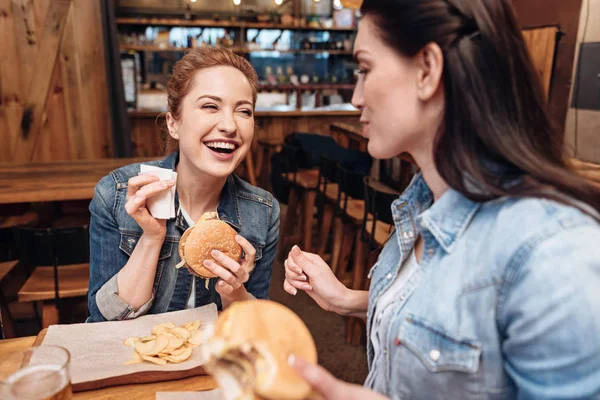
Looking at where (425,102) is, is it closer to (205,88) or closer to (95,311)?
(205,88)

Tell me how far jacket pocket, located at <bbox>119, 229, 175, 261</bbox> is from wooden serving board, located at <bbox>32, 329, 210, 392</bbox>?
21.4 inches

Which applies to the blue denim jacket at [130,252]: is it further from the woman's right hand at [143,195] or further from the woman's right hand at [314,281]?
the woman's right hand at [314,281]

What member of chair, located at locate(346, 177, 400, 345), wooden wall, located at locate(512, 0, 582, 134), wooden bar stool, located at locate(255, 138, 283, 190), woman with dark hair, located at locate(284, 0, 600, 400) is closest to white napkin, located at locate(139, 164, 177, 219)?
woman with dark hair, located at locate(284, 0, 600, 400)

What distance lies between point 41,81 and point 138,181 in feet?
12.4

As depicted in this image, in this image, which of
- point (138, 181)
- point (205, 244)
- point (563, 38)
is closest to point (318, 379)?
point (205, 244)

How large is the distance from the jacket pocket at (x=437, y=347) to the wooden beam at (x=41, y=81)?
4608 millimetres

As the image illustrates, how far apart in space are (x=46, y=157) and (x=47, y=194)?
213 cm

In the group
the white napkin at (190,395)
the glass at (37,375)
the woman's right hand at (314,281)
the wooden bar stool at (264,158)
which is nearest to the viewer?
the glass at (37,375)

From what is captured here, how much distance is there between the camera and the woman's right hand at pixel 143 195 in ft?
4.61

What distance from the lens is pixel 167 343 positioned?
1.22 m

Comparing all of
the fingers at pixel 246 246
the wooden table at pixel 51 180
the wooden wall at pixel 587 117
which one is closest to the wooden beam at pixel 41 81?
the wooden table at pixel 51 180

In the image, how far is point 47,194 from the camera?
9.09 ft

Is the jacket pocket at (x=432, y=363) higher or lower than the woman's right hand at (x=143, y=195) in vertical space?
lower

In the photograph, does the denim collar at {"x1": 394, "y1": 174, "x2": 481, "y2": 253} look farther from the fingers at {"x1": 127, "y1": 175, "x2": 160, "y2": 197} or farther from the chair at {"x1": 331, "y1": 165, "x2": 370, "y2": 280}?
the chair at {"x1": 331, "y1": 165, "x2": 370, "y2": 280}
